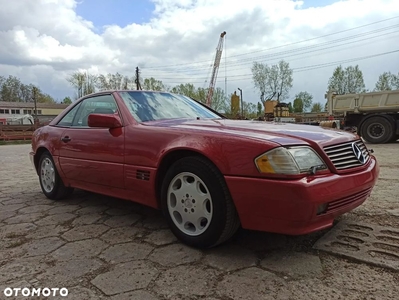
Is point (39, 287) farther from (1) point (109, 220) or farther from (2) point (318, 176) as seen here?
(2) point (318, 176)

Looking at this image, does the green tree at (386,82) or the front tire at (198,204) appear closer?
the front tire at (198,204)

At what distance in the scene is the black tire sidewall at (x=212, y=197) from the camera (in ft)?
6.98

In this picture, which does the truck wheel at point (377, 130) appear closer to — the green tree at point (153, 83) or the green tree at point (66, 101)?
the green tree at point (153, 83)

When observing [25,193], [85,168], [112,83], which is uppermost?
[112,83]

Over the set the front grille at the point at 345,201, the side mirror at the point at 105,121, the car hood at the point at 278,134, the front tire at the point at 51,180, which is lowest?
the front tire at the point at 51,180

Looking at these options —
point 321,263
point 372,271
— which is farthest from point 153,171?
point 372,271

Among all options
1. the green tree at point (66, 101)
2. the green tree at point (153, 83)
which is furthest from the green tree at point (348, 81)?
the green tree at point (66, 101)

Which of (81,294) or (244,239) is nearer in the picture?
(81,294)

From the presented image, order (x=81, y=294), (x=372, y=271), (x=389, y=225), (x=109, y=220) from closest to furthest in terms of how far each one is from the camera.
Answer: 1. (x=81, y=294)
2. (x=372, y=271)
3. (x=389, y=225)
4. (x=109, y=220)

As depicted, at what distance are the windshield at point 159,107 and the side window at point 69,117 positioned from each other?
2.93 feet

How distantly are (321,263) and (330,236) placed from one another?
1.56 ft

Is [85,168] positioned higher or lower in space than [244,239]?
higher

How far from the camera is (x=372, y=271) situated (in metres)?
1.92

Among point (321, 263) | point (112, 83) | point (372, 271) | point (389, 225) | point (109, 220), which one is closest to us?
point (372, 271)
